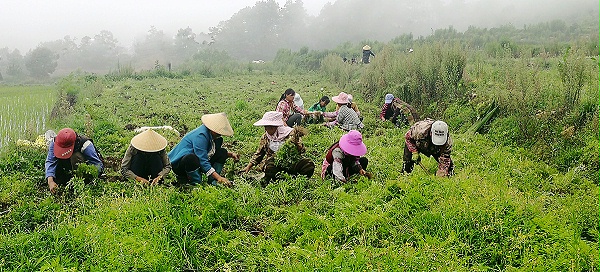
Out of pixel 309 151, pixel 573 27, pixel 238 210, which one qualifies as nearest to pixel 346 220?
Answer: pixel 238 210

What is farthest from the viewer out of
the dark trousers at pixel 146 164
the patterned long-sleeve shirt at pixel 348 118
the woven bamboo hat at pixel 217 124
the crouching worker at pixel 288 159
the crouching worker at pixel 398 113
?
the crouching worker at pixel 398 113

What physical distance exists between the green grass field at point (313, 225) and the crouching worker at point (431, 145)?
1.09 feet

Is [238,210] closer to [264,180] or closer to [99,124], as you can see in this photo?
[264,180]

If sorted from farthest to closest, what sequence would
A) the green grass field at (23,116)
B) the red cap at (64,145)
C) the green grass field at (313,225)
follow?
the green grass field at (23,116)
the red cap at (64,145)
the green grass field at (313,225)

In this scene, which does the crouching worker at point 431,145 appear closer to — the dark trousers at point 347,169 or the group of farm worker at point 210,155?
the group of farm worker at point 210,155

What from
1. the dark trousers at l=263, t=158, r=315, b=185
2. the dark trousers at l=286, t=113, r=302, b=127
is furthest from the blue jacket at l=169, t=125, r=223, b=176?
the dark trousers at l=286, t=113, r=302, b=127

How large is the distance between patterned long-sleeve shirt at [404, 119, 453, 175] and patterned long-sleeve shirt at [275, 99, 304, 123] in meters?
3.66

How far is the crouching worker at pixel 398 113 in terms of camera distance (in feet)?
32.4

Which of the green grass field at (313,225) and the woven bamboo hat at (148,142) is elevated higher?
the woven bamboo hat at (148,142)

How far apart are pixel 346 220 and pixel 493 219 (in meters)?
1.22

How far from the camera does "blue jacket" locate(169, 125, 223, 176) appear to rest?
5176 mm

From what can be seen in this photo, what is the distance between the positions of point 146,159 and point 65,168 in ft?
3.03

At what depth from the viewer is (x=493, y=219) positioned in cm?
356

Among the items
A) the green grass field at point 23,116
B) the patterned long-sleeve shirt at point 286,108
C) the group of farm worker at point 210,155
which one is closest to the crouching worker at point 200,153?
the group of farm worker at point 210,155
